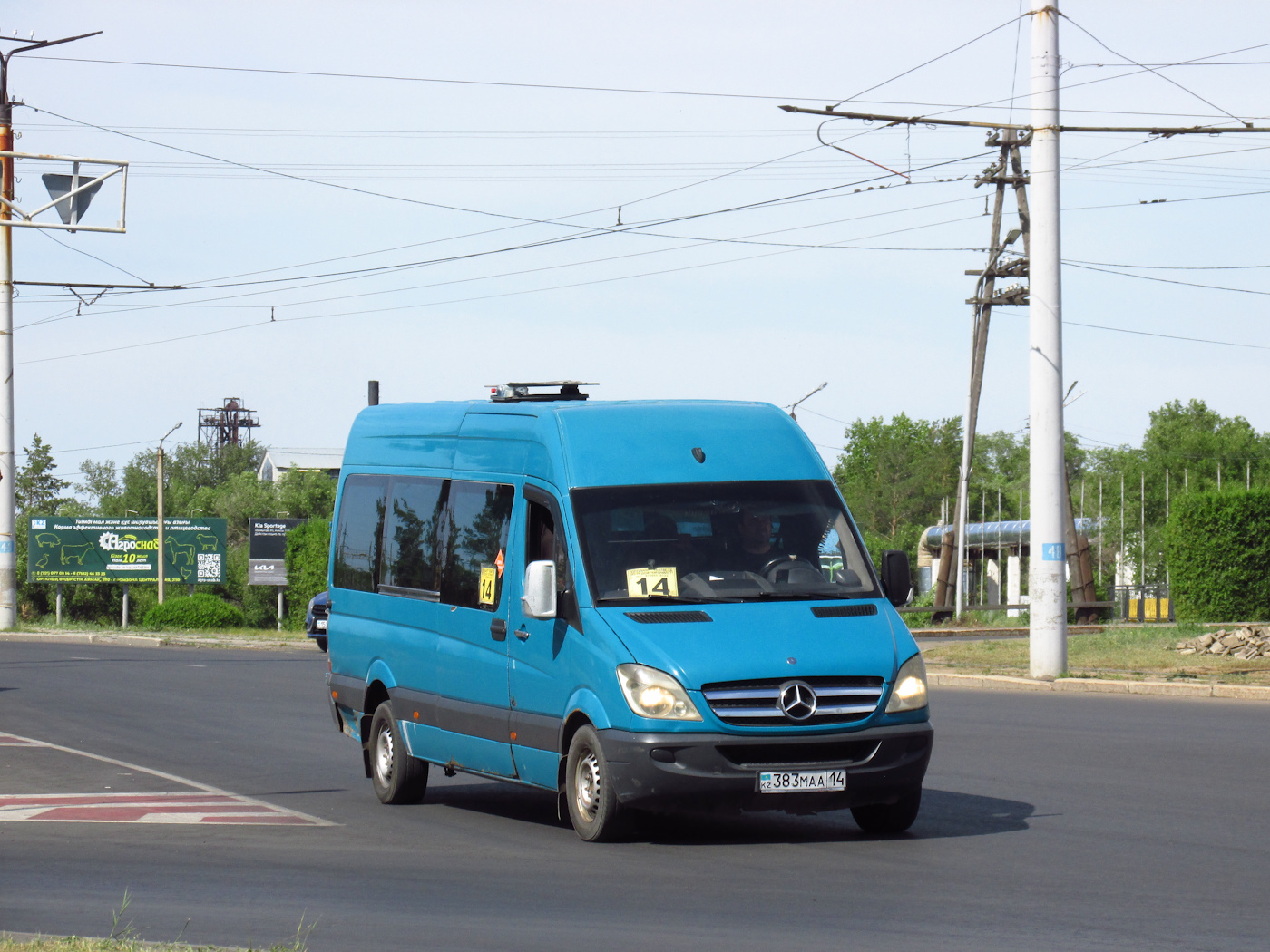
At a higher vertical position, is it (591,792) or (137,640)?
(591,792)

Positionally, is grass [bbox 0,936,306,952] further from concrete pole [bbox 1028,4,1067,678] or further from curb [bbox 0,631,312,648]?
curb [bbox 0,631,312,648]

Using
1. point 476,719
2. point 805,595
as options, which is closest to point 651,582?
point 805,595

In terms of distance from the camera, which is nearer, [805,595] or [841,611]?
[841,611]

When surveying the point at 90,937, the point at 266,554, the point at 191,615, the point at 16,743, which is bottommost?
the point at 191,615

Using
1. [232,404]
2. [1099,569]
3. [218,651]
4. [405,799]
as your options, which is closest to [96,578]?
[218,651]

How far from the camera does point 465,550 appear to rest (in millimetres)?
10984

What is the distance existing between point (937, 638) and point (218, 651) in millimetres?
16324

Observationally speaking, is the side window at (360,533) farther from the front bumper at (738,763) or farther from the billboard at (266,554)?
the billboard at (266,554)

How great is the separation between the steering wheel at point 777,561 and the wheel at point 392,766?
3.22 meters

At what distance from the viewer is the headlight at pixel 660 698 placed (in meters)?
8.80

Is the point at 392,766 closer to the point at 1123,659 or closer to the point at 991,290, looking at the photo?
the point at 1123,659

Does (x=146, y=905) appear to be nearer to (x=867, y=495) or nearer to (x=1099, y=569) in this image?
(x=1099, y=569)

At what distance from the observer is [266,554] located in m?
63.7

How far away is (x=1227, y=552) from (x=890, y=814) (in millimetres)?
29879
